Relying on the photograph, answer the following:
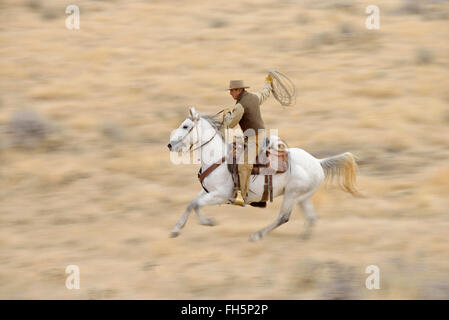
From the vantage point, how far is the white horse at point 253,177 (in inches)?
333

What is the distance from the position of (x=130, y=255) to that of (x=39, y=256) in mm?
1307

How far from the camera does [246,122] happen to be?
28.0ft

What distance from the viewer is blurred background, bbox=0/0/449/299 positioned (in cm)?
830

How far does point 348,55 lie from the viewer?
59.1 ft

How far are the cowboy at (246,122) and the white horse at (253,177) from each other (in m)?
0.22

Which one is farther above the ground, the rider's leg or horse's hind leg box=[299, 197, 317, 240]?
the rider's leg

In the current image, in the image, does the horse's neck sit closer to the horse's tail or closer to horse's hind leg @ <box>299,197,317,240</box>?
horse's hind leg @ <box>299,197,317,240</box>

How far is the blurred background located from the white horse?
0.63 metres

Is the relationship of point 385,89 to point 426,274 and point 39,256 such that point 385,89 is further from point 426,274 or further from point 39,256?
point 39,256

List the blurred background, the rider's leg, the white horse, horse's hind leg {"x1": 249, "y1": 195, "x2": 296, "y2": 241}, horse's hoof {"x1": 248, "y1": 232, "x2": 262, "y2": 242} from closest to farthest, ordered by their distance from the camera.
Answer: the blurred background
the white horse
the rider's leg
horse's hind leg {"x1": 249, "y1": 195, "x2": 296, "y2": 241}
horse's hoof {"x1": 248, "y1": 232, "x2": 262, "y2": 242}

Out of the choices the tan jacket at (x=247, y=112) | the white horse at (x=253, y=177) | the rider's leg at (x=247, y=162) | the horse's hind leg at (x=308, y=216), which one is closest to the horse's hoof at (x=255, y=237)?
the white horse at (x=253, y=177)

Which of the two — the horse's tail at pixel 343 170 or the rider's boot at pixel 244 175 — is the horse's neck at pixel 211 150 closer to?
the rider's boot at pixel 244 175

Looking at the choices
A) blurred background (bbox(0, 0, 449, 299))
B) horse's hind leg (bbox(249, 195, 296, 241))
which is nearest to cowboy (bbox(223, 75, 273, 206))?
horse's hind leg (bbox(249, 195, 296, 241))
